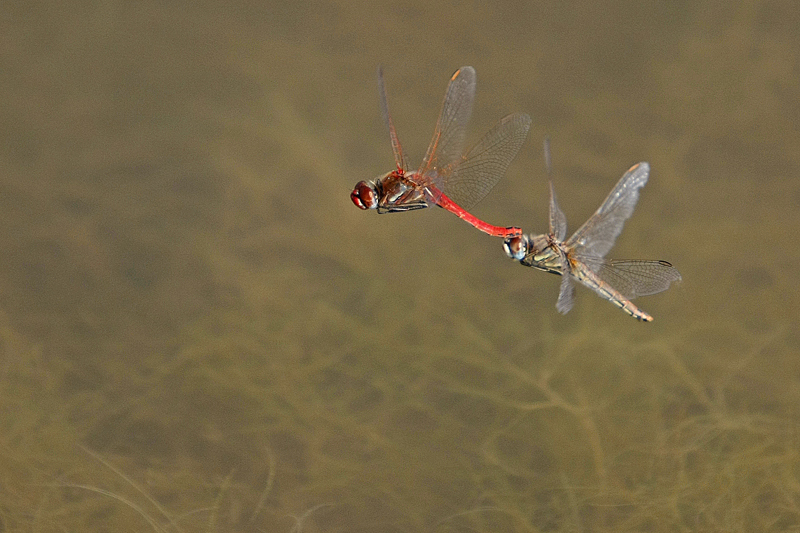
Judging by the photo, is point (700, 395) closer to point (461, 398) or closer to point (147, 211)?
point (461, 398)

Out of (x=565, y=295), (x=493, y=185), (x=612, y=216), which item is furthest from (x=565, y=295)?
(x=612, y=216)

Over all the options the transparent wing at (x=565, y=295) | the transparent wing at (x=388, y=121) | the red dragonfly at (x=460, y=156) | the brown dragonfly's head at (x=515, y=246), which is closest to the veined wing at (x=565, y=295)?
the transparent wing at (x=565, y=295)

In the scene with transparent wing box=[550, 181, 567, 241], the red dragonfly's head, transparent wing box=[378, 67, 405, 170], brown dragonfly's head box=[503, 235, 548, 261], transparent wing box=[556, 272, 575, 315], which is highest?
transparent wing box=[378, 67, 405, 170]

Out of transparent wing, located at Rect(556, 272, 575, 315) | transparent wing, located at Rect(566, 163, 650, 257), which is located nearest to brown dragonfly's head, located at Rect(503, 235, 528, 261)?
transparent wing, located at Rect(556, 272, 575, 315)

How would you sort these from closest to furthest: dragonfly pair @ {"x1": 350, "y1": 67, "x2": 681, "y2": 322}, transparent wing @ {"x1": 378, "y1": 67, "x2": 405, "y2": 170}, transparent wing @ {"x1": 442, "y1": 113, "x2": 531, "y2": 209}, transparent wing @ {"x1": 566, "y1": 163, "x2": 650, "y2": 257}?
transparent wing @ {"x1": 378, "y1": 67, "x2": 405, "y2": 170} → dragonfly pair @ {"x1": 350, "y1": 67, "x2": 681, "y2": 322} → transparent wing @ {"x1": 442, "y1": 113, "x2": 531, "y2": 209} → transparent wing @ {"x1": 566, "y1": 163, "x2": 650, "y2": 257}

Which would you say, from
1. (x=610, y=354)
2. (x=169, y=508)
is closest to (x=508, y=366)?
(x=610, y=354)

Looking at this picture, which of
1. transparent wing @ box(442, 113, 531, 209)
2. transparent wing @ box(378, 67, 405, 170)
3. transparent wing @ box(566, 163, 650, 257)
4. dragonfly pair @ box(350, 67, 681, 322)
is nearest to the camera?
transparent wing @ box(378, 67, 405, 170)

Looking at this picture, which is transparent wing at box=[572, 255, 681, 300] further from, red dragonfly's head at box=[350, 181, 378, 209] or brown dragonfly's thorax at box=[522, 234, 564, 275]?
red dragonfly's head at box=[350, 181, 378, 209]

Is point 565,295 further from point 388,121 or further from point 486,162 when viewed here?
point 388,121

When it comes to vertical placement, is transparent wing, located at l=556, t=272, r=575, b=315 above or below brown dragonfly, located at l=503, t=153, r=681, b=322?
below
